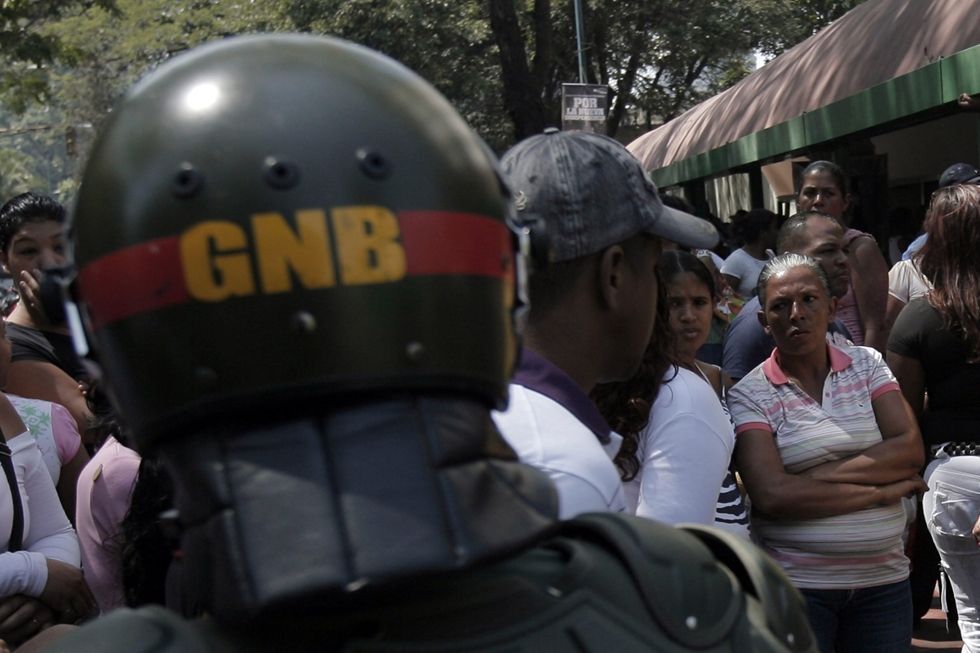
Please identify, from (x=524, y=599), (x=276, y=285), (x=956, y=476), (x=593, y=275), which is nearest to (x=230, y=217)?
(x=276, y=285)

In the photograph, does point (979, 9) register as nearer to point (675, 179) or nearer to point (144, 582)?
point (144, 582)

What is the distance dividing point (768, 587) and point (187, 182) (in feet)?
2.34

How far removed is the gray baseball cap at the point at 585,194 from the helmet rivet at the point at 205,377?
0.95 m

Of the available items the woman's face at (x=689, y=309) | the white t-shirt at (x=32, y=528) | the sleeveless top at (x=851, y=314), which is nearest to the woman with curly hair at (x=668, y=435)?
the woman's face at (x=689, y=309)

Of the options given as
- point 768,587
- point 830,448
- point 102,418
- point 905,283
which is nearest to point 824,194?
point 905,283

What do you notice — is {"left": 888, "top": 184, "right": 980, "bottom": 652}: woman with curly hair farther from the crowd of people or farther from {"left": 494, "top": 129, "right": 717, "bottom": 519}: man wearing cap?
{"left": 494, "top": 129, "right": 717, "bottom": 519}: man wearing cap

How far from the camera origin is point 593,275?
1.92 m

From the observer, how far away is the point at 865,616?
353cm

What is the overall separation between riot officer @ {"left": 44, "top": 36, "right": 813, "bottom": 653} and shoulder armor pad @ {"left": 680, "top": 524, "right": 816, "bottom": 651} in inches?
2.1

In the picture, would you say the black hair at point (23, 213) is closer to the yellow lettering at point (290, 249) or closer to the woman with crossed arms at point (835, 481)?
the woman with crossed arms at point (835, 481)

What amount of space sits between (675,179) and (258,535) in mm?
14587

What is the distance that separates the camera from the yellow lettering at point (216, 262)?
3.20ft

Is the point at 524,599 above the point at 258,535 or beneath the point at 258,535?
beneath

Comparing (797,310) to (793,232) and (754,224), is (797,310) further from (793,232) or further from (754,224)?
(754,224)
